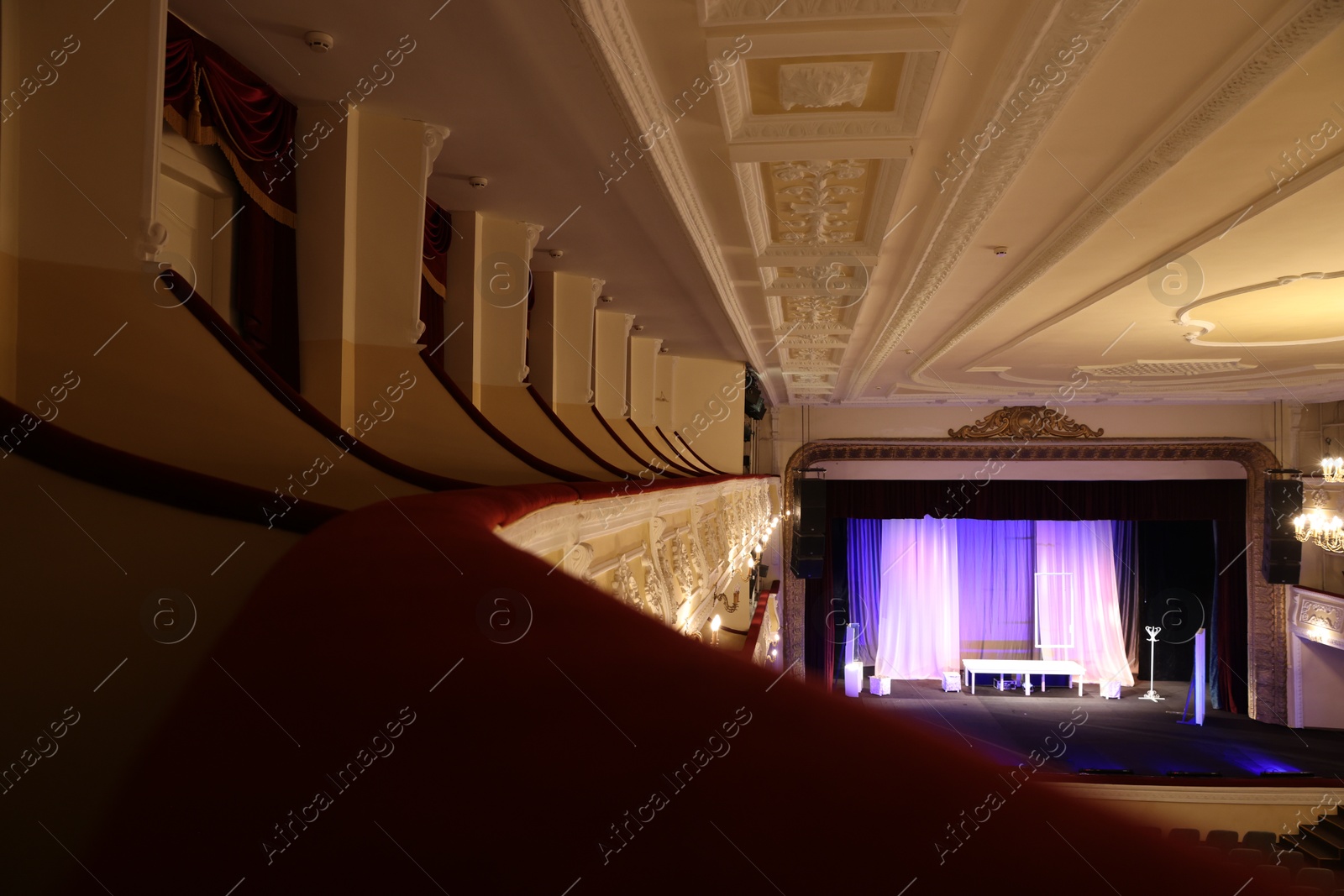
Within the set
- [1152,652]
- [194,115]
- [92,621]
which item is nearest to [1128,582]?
[1152,652]

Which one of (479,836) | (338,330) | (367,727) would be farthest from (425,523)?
(338,330)

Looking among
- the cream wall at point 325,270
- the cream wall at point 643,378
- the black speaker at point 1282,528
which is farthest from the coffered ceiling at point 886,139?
the black speaker at point 1282,528

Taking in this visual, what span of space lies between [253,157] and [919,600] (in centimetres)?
1451

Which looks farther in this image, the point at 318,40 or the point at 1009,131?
the point at 1009,131

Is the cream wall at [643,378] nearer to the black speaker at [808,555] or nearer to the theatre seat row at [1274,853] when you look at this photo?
the black speaker at [808,555]

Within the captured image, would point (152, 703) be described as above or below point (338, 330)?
below

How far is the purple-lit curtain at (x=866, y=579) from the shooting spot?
14680 mm

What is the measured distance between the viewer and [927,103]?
2.48 meters

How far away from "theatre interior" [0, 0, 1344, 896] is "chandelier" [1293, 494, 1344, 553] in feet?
11.0

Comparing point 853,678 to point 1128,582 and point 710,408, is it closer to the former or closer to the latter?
point 1128,582

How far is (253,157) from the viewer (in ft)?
8.25

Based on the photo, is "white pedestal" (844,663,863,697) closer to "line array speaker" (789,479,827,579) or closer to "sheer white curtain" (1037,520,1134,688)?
"line array speaker" (789,479,827,579)

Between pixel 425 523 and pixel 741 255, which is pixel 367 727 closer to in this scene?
pixel 425 523

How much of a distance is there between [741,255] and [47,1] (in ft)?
10.5
